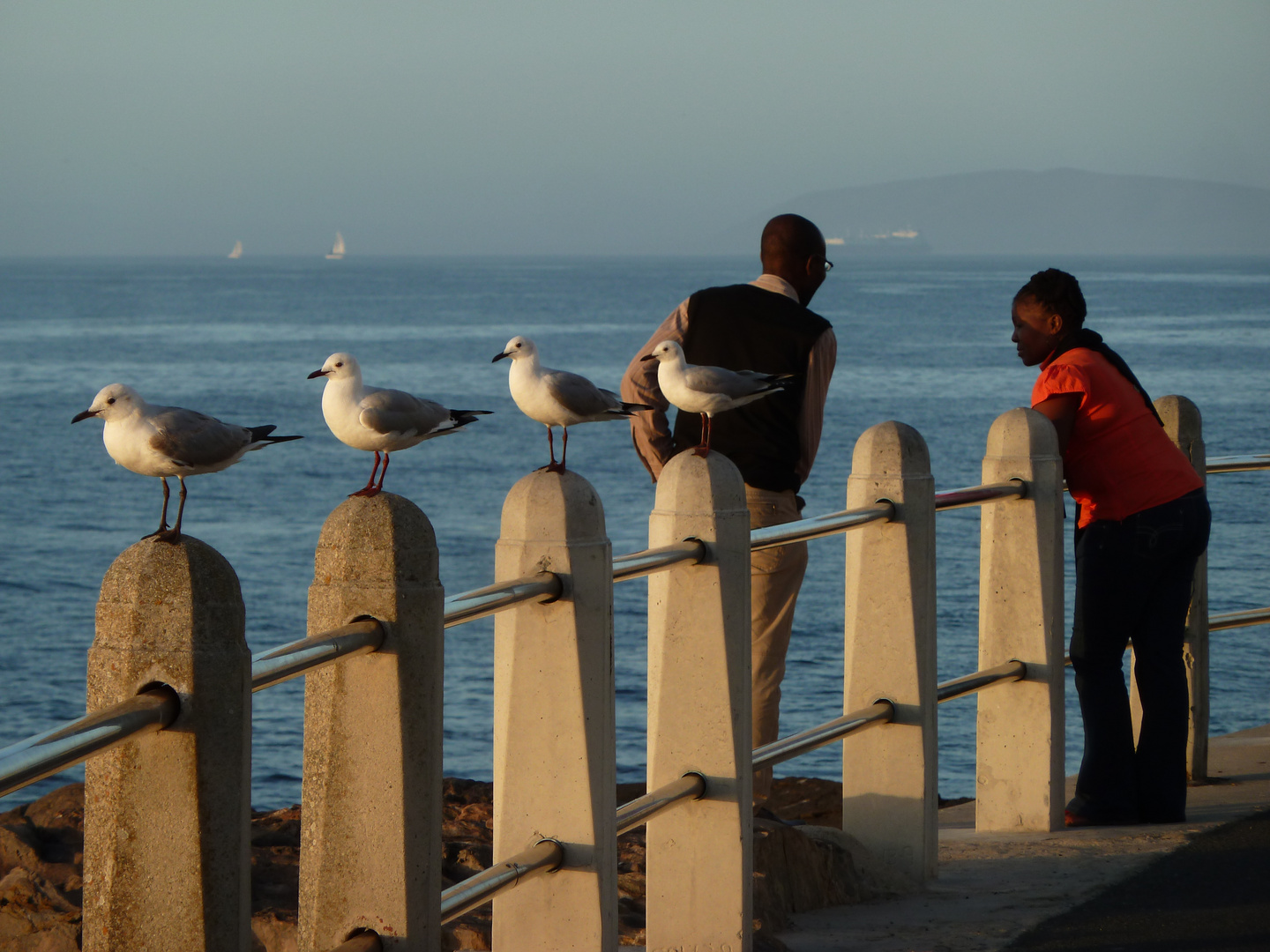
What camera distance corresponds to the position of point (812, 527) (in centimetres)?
437

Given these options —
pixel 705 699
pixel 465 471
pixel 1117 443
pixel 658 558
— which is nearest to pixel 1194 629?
pixel 1117 443

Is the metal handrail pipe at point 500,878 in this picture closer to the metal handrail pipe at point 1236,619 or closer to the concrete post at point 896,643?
the concrete post at point 896,643

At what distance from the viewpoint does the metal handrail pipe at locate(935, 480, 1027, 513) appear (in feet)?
16.6

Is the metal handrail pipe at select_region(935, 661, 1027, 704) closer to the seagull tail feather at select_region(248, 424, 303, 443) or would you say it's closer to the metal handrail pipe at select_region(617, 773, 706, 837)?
the metal handrail pipe at select_region(617, 773, 706, 837)

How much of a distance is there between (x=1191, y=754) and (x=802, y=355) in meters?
2.41

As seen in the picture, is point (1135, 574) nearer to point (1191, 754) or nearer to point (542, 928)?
point (1191, 754)

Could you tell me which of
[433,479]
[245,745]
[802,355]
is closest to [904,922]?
[802,355]

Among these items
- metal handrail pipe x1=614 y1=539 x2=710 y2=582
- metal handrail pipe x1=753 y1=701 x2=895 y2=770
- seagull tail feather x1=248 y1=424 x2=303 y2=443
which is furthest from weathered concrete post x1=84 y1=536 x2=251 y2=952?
metal handrail pipe x1=753 y1=701 x2=895 y2=770

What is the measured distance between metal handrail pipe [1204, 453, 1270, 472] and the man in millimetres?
1720

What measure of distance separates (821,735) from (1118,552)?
62.4 inches

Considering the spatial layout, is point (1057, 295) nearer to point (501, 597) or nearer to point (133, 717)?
point (501, 597)

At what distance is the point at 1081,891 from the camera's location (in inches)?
188

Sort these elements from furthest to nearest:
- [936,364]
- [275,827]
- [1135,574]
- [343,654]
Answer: [936,364], [275,827], [1135,574], [343,654]

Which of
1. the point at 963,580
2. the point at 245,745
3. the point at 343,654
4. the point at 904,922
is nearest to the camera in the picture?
the point at 245,745
